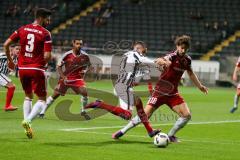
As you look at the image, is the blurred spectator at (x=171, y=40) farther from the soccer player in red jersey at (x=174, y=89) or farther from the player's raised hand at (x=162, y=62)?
the player's raised hand at (x=162, y=62)

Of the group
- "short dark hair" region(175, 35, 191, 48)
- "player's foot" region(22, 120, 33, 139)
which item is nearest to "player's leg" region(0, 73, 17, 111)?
"player's foot" region(22, 120, 33, 139)

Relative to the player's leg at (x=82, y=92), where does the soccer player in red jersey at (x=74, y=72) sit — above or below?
above

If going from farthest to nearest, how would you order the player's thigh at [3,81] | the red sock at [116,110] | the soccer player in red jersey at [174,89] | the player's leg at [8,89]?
the player's thigh at [3,81]
the player's leg at [8,89]
the red sock at [116,110]
the soccer player in red jersey at [174,89]

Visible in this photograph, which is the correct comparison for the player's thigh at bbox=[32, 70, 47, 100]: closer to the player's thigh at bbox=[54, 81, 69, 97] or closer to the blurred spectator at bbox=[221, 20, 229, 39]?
the player's thigh at bbox=[54, 81, 69, 97]

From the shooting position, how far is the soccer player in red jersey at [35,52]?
40.2ft

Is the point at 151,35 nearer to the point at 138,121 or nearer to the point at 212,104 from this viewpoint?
the point at 212,104

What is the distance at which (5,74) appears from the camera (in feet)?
65.0

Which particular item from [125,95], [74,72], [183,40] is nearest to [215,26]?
[74,72]

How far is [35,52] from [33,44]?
0.17m

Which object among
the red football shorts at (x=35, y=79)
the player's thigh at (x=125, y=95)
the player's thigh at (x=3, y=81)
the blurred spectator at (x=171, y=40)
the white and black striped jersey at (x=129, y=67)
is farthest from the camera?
the blurred spectator at (x=171, y=40)

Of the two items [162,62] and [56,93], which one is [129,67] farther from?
[162,62]

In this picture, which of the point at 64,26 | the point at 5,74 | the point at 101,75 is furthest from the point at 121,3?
the point at 5,74

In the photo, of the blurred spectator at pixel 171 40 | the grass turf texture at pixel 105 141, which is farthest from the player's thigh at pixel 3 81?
the blurred spectator at pixel 171 40

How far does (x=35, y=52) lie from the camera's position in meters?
12.4
